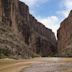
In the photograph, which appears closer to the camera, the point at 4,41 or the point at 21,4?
the point at 4,41

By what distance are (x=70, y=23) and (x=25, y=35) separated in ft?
107

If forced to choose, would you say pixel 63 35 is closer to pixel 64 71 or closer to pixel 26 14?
pixel 26 14

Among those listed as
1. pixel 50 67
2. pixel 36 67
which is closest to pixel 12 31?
pixel 36 67

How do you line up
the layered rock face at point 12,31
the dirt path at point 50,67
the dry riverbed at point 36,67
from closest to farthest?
1. the dirt path at point 50,67
2. the dry riverbed at point 36,67
3. the layered rock face at point 12,31

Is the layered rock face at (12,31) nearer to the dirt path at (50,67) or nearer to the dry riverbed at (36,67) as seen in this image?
the dry riverbed at (36,67)

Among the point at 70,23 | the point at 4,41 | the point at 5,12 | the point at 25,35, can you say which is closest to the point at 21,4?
the point at 25,35

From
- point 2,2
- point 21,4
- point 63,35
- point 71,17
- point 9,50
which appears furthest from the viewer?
point 63,35

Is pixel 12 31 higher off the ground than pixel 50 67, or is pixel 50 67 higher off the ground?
pixel 12 31

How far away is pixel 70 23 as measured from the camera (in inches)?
6737

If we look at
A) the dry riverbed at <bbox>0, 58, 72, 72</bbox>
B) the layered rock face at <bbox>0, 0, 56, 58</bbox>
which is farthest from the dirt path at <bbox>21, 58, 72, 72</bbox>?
the layered rock face at <bbox>0, 0, 56, 58</bbox>

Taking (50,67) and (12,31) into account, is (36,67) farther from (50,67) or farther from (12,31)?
(12,31)

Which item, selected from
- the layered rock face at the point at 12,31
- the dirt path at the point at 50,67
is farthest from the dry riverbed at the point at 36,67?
the layered rock face at the point at 12,31

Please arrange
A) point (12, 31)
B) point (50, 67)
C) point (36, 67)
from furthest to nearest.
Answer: point (12, 31)
point (36, 67)
point (50, 67)

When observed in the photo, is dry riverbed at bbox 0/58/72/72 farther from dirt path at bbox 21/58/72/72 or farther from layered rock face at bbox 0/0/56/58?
layered rock face at bbox 0/0/56/58
